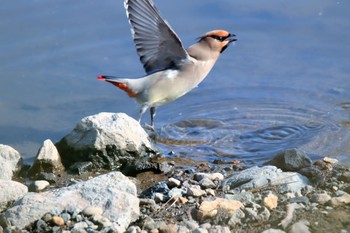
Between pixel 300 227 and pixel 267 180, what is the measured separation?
840mm

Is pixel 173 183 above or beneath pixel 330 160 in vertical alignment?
above

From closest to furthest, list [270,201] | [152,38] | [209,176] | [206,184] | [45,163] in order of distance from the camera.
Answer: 1. [270,201]
2. [206,184]
3. [209,176]
4. [45,163]
5. [152,38]

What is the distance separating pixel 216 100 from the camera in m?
9.57

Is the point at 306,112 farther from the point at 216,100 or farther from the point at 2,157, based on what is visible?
the point at 2,157

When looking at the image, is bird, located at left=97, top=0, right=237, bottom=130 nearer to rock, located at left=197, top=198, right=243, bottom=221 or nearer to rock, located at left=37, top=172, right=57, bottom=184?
rock, located at left=37, top=172, right=57, bottom=184

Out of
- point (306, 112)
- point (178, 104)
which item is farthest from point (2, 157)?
point (306, 112)

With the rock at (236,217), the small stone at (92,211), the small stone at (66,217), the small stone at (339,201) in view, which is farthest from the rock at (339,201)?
the small stone at (66,217)

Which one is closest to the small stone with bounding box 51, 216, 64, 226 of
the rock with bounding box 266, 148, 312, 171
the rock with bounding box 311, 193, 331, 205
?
the rock with bounding box 311, 193, 331, 205

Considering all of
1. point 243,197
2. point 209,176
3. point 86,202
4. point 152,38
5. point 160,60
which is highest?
point 152,38

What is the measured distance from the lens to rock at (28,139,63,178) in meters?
7.88

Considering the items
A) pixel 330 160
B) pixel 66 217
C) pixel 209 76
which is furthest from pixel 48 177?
pixel 209 76

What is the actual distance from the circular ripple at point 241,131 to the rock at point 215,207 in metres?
1.71

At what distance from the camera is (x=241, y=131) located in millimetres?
8883

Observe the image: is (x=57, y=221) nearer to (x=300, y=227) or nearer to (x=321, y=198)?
(x=300, y=227)
